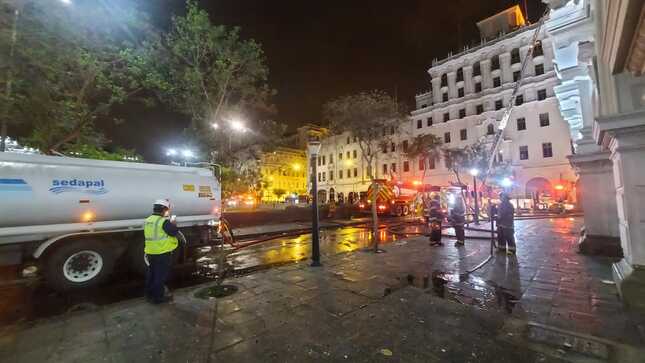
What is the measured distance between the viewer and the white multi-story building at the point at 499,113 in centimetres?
3756

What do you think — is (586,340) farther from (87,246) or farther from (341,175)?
(341,175)

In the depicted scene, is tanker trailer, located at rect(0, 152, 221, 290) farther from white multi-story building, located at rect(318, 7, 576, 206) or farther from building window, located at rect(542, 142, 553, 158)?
building window, located at rect(542, 142, 553, 158)

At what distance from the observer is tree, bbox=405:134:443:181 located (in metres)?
45.0

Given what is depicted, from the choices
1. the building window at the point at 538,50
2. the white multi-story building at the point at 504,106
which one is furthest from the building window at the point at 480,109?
the building window at the point at 538,50

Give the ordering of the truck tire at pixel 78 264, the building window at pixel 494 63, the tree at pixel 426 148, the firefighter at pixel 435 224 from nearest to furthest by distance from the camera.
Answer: the truck tire at pixel 78 264 < the firefighter at pixel 435 224 < the building window at pixel 494 63 < the tree at pixel 426 148

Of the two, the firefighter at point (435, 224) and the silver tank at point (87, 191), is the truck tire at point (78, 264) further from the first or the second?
the firefighter at point (435, 224)

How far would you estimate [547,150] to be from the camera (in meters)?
37.8

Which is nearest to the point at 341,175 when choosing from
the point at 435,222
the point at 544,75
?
the point at 544,75

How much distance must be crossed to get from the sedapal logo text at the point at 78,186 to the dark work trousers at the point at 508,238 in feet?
36.2

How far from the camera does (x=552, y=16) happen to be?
8.11m

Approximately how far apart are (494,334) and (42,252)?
852cm

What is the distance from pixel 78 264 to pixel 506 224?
11.3 metres

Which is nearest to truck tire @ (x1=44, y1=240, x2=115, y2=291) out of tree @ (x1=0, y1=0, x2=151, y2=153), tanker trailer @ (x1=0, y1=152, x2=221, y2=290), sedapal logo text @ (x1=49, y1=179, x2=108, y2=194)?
tanker trailer @ (x1=0, y1=152, x2=221, y2=290)

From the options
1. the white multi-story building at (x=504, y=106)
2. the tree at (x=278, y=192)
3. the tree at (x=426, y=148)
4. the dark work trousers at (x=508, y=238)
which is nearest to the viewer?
the dark work trousers at (x=508, y=238)
